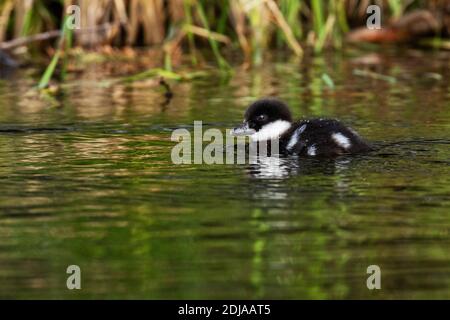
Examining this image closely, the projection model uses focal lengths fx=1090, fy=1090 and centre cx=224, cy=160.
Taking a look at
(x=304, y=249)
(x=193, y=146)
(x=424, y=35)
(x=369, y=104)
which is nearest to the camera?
(x=304, y=249)

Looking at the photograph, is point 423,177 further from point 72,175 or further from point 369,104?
point 369,104

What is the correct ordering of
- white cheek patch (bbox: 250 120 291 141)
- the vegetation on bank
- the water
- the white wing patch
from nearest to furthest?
the water, the white wing patch, white cheek patch (bbox: 250 120 291 141), the vegetation on bank

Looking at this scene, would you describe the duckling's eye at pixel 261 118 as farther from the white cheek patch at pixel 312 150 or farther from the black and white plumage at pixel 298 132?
the white cheek patch at pixel 312 150

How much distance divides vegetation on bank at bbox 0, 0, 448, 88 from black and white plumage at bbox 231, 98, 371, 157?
3.13 meters

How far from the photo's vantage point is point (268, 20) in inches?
473

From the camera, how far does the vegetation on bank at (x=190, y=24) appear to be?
1152cm

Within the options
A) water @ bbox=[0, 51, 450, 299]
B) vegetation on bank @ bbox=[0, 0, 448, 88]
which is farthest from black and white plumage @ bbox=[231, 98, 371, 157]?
vegetation on bank @ bbox=[0, 0, 448, 88]

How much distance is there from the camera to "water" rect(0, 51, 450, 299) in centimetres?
438

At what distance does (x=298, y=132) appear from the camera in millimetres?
7238

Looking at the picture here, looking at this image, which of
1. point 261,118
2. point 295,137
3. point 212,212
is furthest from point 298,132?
point 212,212

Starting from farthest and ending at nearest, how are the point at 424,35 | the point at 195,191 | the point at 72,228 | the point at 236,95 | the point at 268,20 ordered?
the point at 424,35, the point at 268,20, the point at 236,95, the point at 195,191, the point at 72,228

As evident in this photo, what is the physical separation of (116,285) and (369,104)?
549 centimetres

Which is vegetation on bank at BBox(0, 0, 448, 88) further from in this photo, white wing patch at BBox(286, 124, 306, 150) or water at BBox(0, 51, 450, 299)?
white wing patch at BBox(286, 124, 306, 150)
